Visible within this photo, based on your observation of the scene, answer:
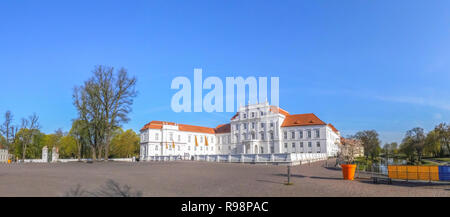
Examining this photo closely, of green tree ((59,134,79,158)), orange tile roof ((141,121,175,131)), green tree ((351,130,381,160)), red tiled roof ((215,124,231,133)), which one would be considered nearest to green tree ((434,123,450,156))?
green tree ((351,130,381,160))

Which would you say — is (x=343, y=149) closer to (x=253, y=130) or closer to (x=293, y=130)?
(x=293, y=130)

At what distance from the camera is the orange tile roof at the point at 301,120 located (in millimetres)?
67625

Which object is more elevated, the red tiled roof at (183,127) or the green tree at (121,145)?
the red tiled roof at (183,127)

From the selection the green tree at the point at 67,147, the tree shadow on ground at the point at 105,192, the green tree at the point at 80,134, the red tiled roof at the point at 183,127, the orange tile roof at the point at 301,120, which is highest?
the orange tile roof at the point at 301,120

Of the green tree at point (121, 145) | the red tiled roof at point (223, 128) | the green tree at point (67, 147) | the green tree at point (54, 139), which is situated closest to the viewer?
the green tree at point (67, 147)

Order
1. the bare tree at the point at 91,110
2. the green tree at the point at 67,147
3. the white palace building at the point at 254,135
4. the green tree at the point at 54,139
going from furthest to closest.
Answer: the green tree at the point at 54,139, the green tree at the point at 67,147, the white palace building at the point at 254,135, the bare tree at the point at 91,110

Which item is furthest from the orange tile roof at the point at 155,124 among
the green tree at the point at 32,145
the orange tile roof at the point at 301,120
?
the orange tile roof at the point at 301,120

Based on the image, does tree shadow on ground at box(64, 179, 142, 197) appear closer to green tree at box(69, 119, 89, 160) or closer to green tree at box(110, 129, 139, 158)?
green tree at box(69, 119, 89, 160)

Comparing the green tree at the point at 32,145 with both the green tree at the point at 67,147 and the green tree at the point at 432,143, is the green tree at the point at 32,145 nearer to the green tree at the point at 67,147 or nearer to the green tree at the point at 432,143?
the green tree at the point at 67,147

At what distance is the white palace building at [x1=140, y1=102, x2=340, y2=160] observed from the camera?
6762 centimetres

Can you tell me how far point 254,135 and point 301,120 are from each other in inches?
528

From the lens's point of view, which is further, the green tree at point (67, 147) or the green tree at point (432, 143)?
the green tree at point (67, 147)
